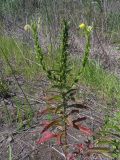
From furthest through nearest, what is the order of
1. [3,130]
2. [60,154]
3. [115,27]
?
[115,27] < [3,130] < [60,154]

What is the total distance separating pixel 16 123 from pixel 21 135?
0.18 m

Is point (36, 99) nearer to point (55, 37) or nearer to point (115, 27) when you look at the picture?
point (55, 37)

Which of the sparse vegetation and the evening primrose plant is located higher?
the evening primrose plant

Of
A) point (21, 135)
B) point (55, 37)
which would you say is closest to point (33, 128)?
point (21, 135)

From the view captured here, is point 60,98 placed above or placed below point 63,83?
below

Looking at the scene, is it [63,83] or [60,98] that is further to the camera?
[60,98]

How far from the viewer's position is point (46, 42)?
16.0 feet

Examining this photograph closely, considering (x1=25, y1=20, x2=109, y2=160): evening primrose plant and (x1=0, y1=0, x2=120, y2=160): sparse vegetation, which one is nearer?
(x1=25, y1=20, x2=109, y2=160): evening primrose plant

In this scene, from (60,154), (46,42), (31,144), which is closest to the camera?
(60,154)

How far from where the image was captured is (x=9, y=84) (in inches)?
145

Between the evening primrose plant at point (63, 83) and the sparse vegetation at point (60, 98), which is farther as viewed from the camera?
the sparse vegetation at point (60, 98)

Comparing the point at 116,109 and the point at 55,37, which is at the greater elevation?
the point at 55,37

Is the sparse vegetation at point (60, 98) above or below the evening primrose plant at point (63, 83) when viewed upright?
below

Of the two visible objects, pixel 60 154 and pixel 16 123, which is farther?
→ pixel 16 123
